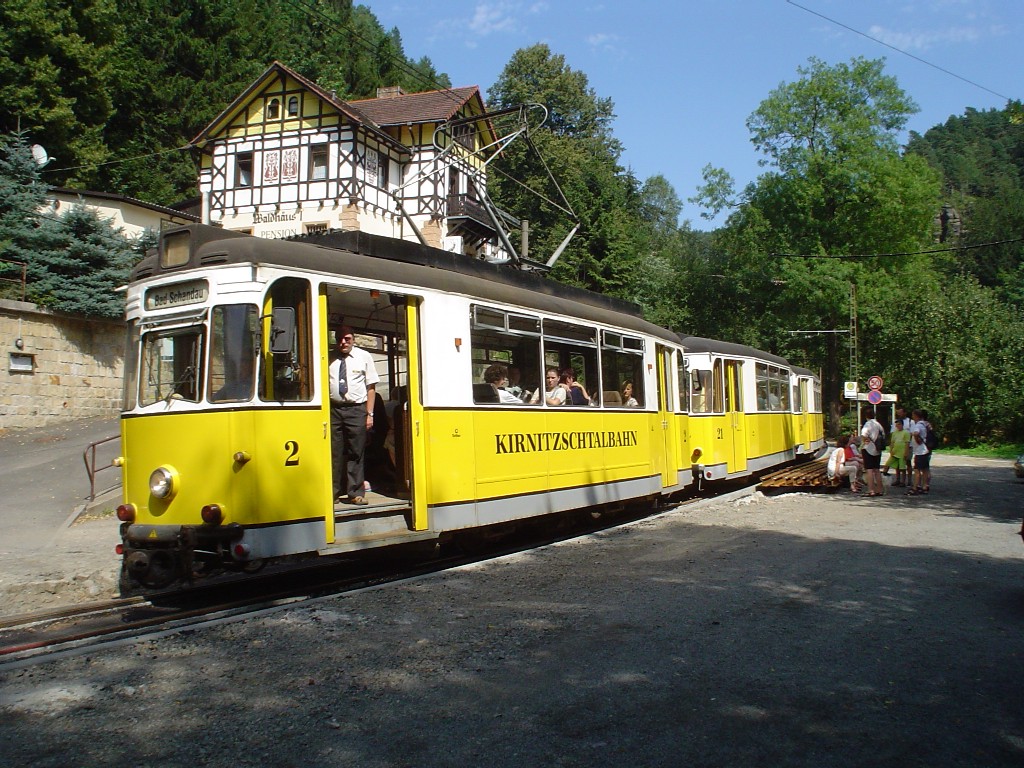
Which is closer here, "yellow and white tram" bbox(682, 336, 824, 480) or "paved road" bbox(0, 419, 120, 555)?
"paved road" bbox(0, 419, 120, 555)

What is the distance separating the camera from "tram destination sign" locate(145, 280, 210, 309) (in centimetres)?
716

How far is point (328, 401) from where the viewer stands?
294 inches

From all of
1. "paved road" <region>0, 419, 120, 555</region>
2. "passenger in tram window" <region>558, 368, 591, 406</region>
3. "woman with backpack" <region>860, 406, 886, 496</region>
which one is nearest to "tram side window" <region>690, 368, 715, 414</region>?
"woman with backpack" <region>860, 406, 886, 496</region>

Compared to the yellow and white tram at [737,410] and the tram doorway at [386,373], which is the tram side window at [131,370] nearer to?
the tram doorway at [386,373]

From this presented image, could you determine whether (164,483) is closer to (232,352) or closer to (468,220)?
(232,352)

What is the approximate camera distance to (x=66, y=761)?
3787mm

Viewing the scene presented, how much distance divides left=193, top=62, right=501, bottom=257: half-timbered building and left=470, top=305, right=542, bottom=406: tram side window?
23.5 meters

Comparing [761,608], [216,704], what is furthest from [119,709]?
[761,608]

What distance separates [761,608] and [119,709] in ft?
14.6

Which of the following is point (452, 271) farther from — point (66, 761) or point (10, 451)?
Result: point (10, 451)

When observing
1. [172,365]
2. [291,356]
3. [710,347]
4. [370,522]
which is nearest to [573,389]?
[370,522]

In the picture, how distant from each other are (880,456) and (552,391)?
381 inches

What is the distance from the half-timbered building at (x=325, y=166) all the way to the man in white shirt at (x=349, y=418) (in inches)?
988

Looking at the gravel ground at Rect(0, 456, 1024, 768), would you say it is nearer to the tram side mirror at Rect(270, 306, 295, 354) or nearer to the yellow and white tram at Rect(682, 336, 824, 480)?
the tram side mirror at Rect(270, 306, 295, 354)
